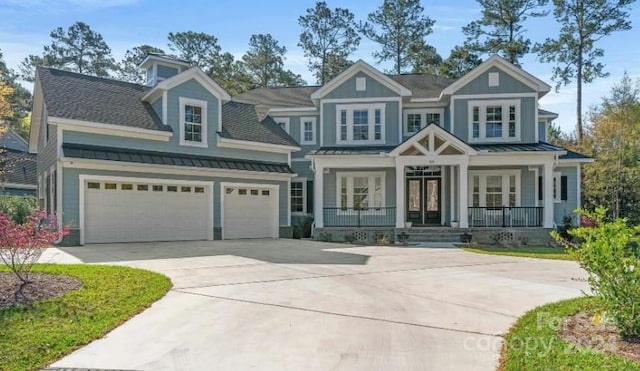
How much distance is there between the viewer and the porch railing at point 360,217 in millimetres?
20359

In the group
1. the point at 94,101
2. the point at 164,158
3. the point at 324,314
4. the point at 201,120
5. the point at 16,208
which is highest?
the point at 94,101

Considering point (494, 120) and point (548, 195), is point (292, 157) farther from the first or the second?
point (548, 195)

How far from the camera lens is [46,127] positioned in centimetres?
1817

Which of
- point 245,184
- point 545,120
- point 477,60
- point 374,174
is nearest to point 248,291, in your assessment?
point 245,184

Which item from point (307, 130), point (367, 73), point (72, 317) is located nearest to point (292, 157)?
point (307, 130)

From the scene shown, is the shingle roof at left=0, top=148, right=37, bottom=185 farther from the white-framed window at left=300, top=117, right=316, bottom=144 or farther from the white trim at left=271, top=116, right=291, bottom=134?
the white-framed window at left=300, top=117, right=316, bottom=144

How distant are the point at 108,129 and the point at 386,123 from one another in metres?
11.6

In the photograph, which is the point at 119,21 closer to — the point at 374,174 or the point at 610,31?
the point at 374,174

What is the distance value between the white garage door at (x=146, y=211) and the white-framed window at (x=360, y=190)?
5.95 meters

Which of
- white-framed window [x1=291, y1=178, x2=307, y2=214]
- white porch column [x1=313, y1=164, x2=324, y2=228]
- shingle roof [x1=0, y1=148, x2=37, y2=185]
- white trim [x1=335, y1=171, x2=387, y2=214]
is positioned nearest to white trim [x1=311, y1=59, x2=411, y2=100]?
white trim [x1=335, y1=171, x2=387, y2=214]

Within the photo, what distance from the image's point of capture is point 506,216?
19.5m

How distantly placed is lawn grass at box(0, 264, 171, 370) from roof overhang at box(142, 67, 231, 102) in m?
11.0

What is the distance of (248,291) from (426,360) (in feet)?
12.5

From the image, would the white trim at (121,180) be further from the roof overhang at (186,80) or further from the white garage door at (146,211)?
the roof overhang at (186,80)
